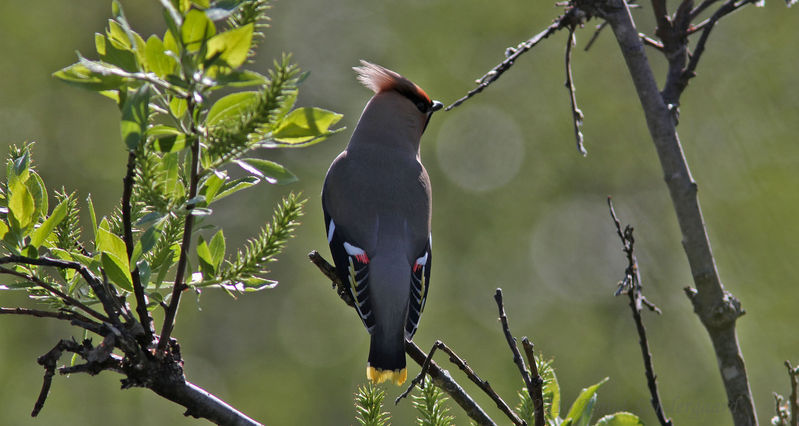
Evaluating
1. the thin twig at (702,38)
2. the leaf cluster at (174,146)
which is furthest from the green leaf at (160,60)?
the thin twig at (702,38)

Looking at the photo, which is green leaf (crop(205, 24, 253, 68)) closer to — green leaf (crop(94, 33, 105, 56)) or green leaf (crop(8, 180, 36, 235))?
green leaf (crop(94, 33, 105, 56))

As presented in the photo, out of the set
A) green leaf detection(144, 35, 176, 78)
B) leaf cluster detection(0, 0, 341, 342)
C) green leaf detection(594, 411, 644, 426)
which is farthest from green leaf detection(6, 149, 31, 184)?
green leaf detection(594, 411, 644, 426)

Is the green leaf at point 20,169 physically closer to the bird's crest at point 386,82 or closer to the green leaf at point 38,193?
the green leaf at point 38,193

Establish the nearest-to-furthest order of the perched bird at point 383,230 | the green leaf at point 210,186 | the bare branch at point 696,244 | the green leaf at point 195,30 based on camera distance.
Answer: the green leaf at point 195,30
the green leaf at point 210,186
the bare branch at point 696,244
the perched bird at point 383,230

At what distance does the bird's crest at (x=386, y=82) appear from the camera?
14.6ft

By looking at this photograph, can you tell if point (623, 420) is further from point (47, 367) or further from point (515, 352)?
point (47, 367)

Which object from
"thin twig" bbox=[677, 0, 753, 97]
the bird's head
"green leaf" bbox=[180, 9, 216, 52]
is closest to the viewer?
"green leaf" bbox=[180, 9, 216, 52]

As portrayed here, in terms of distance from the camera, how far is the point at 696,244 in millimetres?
2049

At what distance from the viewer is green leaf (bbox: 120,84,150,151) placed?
4.14 ft

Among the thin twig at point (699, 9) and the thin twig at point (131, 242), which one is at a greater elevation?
the thin twig at point (699, 9)

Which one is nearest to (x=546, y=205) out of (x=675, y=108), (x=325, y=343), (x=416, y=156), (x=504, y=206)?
(x=504, y=206)

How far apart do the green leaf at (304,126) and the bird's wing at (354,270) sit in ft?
6.30

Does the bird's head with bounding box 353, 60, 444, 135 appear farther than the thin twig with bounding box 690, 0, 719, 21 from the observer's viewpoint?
Yes

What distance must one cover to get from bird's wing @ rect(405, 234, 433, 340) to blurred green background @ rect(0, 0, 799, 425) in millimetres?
3314
